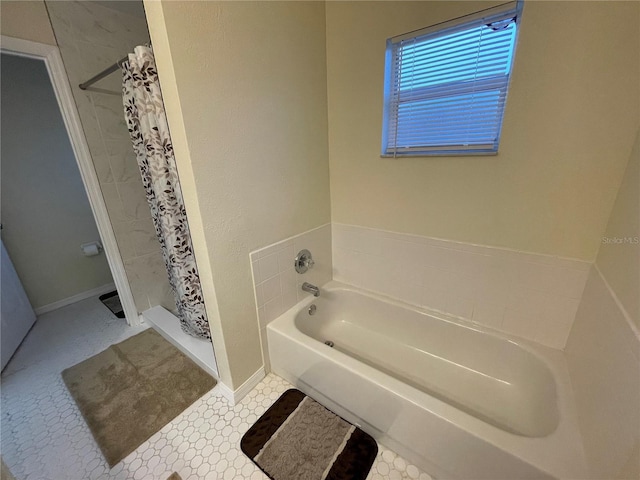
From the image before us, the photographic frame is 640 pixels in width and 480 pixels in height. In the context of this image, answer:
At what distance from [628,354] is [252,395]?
1599 millimetres

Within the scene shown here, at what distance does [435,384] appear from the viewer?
1.50 m

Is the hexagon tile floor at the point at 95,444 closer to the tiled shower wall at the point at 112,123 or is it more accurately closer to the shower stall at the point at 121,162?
the shower stall at the point at 121,162

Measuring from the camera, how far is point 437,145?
140 cm

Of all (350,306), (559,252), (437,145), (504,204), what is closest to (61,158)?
(350,306)

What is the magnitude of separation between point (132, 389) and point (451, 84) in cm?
251

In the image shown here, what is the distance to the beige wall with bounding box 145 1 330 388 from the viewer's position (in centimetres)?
99

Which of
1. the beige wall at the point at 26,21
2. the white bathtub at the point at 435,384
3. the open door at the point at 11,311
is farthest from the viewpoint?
the open door at the point at 11,311

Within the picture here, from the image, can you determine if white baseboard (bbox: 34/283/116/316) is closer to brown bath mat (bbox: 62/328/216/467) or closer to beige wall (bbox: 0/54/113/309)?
beige wall (bbox: 0/54/113/309)

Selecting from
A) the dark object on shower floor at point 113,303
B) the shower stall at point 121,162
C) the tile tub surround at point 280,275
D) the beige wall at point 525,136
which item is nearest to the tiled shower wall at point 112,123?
the shower stall at point 121,162

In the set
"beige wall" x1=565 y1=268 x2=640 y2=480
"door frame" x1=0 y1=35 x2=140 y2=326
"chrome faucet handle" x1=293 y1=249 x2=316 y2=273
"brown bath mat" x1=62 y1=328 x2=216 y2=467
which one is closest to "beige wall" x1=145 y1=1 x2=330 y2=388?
"chrome faucet handle" x1=293 y1=249 x2=316 y2=273

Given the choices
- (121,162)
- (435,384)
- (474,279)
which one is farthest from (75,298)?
(474,279)

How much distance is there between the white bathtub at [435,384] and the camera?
0.91 metres

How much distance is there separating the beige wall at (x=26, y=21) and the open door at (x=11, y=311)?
159cm

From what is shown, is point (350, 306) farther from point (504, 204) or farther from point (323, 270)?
point (504, 204)
